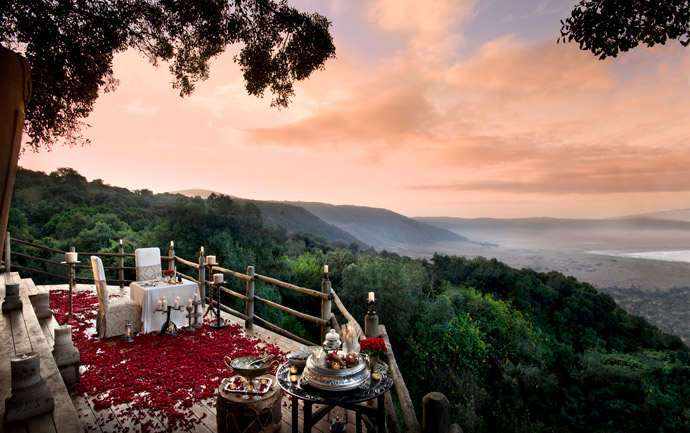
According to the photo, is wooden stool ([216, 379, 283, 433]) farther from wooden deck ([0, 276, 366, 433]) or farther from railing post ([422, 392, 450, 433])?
railing post ([422, 392, 450, 433])

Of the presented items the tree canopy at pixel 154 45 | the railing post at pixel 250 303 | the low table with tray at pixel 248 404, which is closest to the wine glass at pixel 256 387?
the low table with tray at pixel 248 404

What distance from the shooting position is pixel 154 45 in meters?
4.44

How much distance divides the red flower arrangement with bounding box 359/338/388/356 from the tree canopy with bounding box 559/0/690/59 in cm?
298

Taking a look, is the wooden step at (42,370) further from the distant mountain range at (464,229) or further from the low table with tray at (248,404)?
the distant mountain range at (464,229)

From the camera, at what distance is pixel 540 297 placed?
24.0m

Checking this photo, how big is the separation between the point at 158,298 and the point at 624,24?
6.91 meters

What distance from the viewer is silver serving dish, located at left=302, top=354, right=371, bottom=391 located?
2.54 m

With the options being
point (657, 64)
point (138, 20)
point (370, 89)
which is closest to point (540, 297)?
point (657, 64)

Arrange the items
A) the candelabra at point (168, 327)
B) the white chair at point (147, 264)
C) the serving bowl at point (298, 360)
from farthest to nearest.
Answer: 1. the white chair at point (147, 264)
2. the candelabra at point (168, 327)
3. the serving bowl at point (298, 360)

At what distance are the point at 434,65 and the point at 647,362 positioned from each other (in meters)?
20.1

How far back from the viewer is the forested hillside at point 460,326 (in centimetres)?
1611

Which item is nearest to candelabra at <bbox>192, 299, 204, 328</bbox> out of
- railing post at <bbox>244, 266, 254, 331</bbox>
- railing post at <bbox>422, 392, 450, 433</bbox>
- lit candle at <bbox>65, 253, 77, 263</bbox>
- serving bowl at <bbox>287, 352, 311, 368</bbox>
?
railing post at <bbox>244, 266, 254, 331</bbox>

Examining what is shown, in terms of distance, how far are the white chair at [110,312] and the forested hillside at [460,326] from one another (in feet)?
34.6

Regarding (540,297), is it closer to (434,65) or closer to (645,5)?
(434,65)
